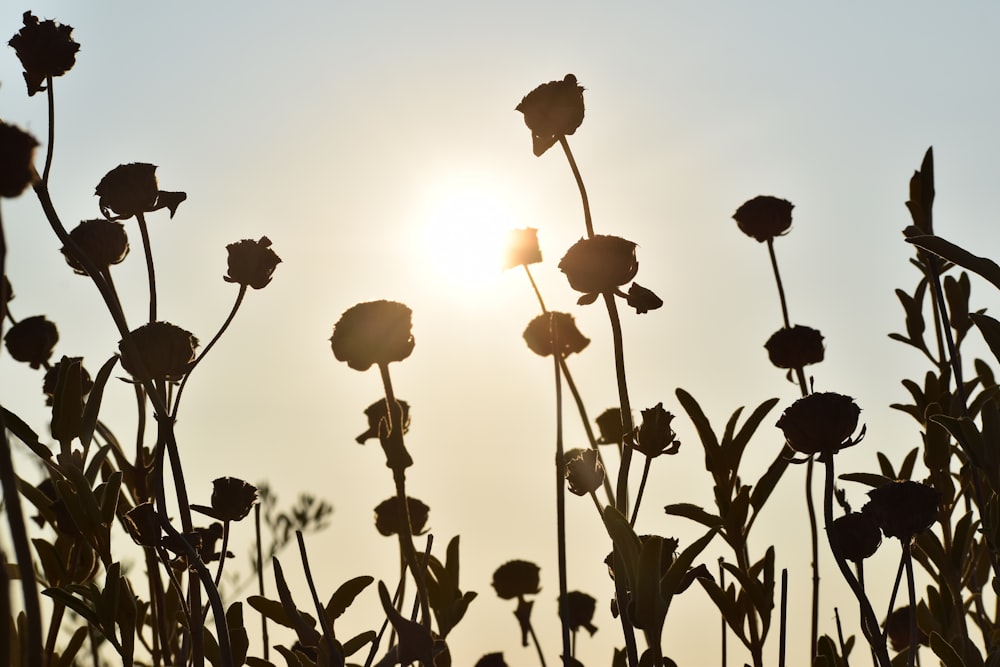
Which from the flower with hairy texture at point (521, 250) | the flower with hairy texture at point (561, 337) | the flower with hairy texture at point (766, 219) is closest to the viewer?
the flower with hairy texture at point (521, 250)

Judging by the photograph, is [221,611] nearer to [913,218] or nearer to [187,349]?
[187,349]

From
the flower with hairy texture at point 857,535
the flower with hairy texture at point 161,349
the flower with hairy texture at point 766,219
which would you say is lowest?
the flower with hairy texture at point 857,535

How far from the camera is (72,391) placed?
1.45 meters

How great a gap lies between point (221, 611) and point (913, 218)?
135 centimetres

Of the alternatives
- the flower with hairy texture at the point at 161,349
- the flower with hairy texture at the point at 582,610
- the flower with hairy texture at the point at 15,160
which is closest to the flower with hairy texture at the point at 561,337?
the flower with hairy texture at the point at 582,610

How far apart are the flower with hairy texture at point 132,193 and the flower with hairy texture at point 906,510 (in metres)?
1.19

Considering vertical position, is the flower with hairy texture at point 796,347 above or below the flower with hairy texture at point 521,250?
above

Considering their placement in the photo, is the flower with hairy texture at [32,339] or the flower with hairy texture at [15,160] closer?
the flower with hairy texture at [15,160]

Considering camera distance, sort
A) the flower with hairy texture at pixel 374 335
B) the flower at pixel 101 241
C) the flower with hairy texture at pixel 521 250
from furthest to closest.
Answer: the flower with hairy texture at pixel 521 250
the flower at pixel 101 241
the flower with hairy texture at pixel 374 335

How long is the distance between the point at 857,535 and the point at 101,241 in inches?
53.6

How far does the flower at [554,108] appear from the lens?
166 centimetres

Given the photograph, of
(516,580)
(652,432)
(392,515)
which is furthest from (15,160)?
(516,580)

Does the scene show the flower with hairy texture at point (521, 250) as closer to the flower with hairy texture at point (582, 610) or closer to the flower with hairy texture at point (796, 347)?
the flower with hairy texture at point (796, 347)

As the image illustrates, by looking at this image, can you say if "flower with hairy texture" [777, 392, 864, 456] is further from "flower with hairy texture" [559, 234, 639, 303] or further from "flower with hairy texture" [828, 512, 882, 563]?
"flower with hairy texture" [559, 234, 639, 303]
